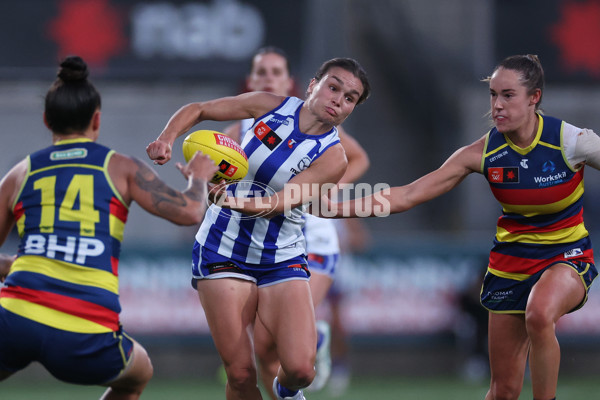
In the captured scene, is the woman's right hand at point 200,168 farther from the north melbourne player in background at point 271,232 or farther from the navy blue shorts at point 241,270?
the navy blue shorts at point 241,270

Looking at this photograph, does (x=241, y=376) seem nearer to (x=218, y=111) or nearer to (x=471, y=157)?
(x=218, y=111)

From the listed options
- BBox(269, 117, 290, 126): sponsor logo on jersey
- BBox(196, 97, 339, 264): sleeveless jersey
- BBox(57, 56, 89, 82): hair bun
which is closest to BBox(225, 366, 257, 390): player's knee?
BBox(196, 97, 339, 264): sleeveless jersey

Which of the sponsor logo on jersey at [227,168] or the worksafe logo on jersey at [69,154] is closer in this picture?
the worksafe logo on jersey at [69,154]

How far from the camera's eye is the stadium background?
1091 cm

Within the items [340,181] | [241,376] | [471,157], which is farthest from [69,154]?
[340,181]

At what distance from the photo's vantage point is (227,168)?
515 centimetres

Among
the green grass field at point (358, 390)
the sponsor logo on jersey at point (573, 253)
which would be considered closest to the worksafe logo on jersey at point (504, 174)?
the sponsor logo on jersey at point (573, 253)

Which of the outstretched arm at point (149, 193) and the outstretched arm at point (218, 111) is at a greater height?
the outstretched arm at point (218, 111)

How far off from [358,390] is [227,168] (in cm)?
541

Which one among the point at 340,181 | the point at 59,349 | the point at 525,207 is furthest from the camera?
the point at 340,181

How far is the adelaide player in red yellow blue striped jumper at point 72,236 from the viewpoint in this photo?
14.0 ft

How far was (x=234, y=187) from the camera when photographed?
217 inches

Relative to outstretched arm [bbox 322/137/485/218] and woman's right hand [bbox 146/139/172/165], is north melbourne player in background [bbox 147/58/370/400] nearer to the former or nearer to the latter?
outstretched arm [bbox 322/137/485/218]

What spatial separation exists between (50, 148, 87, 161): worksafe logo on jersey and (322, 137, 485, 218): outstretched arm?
→ 1.66 m
